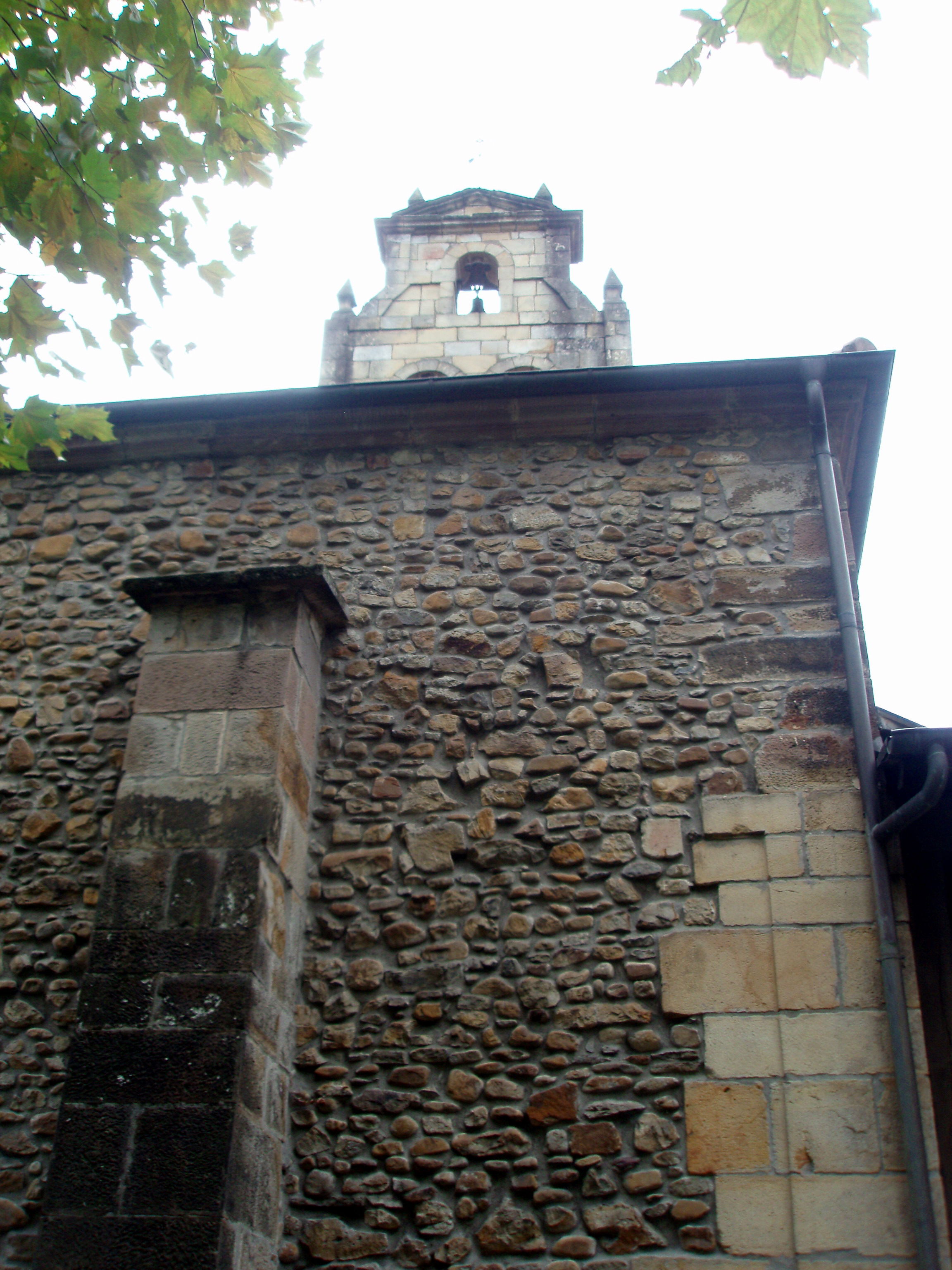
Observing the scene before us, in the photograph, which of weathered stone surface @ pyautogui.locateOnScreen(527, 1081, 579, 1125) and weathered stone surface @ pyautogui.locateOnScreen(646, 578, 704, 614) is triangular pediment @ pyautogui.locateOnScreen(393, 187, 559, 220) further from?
weathered stone surface @ pyautogui.locateOnScreen(527, 1081, 579, 1125)

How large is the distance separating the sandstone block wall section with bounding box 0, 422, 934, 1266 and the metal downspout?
8 cm

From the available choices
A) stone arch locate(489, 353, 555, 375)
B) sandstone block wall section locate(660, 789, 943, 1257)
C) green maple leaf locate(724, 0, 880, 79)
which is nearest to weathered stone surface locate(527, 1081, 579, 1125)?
sandstone block wall section locate(660, 789, 943, 1257)

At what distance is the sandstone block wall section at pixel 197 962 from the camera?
3.47 metres

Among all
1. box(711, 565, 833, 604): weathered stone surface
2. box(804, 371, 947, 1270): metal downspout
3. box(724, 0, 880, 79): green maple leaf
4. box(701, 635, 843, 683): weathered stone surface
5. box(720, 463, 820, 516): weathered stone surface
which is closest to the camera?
box(724, 0, 880, 79): green maple leaf

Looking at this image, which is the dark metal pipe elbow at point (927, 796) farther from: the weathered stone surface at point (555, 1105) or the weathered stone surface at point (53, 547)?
the weathered stone surface at point (53, 547)

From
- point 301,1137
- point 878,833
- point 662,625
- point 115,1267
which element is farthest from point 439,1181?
point 662,625

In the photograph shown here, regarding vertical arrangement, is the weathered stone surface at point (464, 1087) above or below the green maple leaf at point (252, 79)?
below

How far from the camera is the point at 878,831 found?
424 centimetres

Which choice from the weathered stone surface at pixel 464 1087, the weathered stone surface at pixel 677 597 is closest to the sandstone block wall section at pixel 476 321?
the weathered stone surface at pixel 677 597

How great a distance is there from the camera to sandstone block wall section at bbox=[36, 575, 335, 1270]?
3.47m

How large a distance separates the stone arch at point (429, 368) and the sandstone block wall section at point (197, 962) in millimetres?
5477

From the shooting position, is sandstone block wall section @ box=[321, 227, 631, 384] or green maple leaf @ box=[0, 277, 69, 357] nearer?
green maple leaf @ box=[0, 277, 69, 357]

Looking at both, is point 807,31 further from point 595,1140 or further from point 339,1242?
point 339,1242

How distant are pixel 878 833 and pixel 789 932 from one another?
51cm
